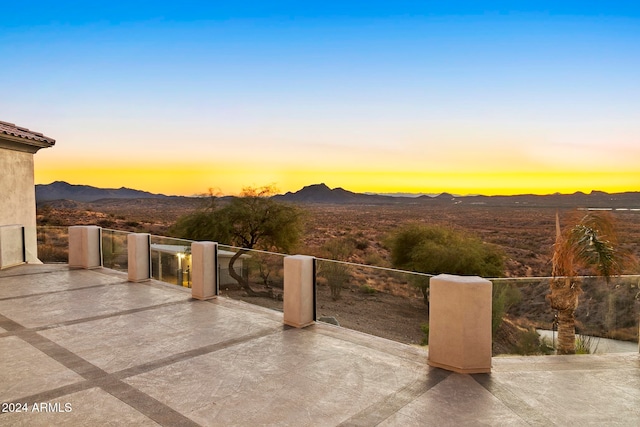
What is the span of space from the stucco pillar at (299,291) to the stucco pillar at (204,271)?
2661 mm

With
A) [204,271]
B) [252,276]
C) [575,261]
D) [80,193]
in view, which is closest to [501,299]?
[252,276]

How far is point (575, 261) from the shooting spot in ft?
34.9

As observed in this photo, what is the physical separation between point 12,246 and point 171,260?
22.8 feet

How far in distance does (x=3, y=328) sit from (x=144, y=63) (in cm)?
2140

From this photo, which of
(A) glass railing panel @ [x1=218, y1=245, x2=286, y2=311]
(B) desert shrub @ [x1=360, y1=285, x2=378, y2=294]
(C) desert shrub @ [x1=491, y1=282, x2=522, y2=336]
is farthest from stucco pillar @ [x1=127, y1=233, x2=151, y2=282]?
(C) desert shrub @ [x1=491, y1=282, x2=522, y2=336]

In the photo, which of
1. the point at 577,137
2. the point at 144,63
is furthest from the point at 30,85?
the point at 577,137

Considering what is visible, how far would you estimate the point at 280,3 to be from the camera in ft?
74.5

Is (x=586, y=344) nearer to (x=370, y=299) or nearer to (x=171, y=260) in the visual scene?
(x=370, y=299)

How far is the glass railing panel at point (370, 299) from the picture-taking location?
7051mm

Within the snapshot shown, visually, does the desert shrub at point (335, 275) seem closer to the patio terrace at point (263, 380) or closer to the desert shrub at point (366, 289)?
the desert shrub at point (366, 289)

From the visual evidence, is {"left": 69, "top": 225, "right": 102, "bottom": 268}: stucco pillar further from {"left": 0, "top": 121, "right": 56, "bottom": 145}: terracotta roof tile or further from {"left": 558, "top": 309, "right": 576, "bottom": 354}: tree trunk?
{"left": 558, "top": 309, "right": 576, "bottom": 354}: tree trunk

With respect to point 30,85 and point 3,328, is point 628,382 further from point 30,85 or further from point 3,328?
point 30,85

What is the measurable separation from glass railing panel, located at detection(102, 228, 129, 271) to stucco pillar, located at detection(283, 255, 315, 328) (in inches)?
270

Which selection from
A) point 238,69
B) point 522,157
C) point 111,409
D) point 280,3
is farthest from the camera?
point 522,157
